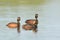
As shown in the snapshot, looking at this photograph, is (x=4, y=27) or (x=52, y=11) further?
(x=52, y=11)

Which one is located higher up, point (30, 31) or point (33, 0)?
point (33, 0)

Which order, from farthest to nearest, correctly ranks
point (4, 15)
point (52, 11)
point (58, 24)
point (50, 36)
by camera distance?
point (52, 11)
point (4, 15)
point (58, 24)
point (50, 36)

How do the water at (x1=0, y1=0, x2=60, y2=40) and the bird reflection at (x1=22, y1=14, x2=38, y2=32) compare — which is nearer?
the water at (x1=0, y1=0, x2=60, y2=40)

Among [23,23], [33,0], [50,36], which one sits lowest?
[50,36]

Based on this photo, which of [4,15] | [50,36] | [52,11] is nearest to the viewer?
[50,36]

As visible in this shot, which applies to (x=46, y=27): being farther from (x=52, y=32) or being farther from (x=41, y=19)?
(x=41, y=19)

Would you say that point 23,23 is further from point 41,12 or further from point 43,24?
point 41,12

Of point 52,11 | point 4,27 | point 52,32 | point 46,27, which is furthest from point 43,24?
point 52,11

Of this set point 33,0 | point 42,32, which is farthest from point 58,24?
point 33,0

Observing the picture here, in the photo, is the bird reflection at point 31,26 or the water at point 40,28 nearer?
the water at point 40,28
